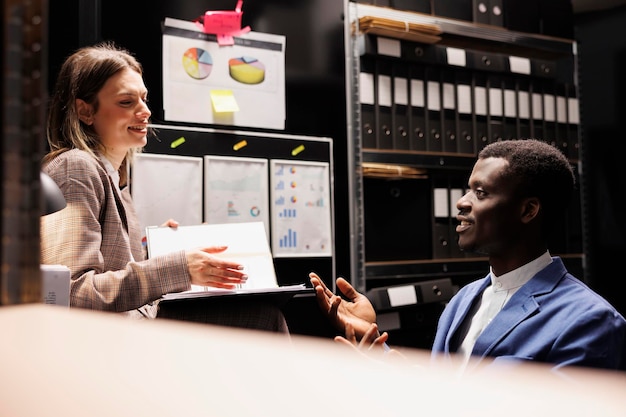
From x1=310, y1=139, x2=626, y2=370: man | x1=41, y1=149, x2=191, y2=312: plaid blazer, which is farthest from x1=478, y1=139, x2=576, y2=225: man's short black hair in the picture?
x1=41, y1=149, x2=191, y2=312: plaid blazer

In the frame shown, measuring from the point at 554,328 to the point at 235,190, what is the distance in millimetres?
1612

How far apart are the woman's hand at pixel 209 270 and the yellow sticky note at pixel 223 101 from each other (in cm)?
101

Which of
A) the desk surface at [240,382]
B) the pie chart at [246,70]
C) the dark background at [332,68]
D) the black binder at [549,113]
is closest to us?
the desk surface at [240,382]

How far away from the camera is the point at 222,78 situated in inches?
106

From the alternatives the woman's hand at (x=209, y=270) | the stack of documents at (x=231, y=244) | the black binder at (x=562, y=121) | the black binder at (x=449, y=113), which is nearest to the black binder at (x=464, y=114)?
the black binder at (x=449, y=113)

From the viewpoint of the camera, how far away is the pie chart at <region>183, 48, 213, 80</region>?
261cm

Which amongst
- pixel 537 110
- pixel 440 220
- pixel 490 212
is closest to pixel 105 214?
pixel 490 212

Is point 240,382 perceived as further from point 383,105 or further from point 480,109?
point 480,109

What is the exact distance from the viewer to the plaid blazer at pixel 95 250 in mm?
1614

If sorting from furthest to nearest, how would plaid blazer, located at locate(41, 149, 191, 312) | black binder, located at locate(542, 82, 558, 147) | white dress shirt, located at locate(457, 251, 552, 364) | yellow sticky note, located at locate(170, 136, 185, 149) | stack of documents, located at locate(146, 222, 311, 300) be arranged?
black binder, located at locate(542, 82, 558, 147) < yellow sticky note, located at locate(170, 136, 185, 149) < stack of documents, located at locate(146, 222, 311, 300) < plaid blazer, located at locate(41, 149, 191, 312) < white dress shirt, located at locate(457, 251, 552, 364)

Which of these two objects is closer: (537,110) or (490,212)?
(490,212)

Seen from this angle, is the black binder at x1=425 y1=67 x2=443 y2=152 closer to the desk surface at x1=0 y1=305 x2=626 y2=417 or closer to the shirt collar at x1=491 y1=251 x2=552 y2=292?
the shirt collar at x1=491 y1=251 x2=552 y2=292

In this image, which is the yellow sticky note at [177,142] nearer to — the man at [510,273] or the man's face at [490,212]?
the man at [510,273]

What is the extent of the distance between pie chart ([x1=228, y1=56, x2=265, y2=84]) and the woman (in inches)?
28.9
